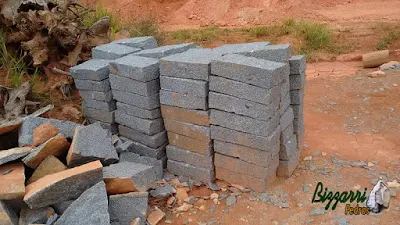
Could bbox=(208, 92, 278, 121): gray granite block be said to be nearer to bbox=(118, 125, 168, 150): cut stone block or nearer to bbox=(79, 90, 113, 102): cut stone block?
bbox=(118, 125, 168, 150): cut stone block

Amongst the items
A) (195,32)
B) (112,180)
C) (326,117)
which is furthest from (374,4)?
(112,180)

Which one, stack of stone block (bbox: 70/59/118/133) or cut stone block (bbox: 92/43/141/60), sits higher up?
cut stone block (bbox: 92/43/141/60)

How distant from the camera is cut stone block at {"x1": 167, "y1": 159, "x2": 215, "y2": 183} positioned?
440cm

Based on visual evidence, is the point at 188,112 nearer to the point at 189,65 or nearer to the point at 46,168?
the point at 189,65

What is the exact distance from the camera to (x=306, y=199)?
4074 millimetres

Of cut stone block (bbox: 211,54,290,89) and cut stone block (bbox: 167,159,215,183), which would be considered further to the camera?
cut stone block (bbox: 167,159,215,183)

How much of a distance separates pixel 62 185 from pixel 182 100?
4.93ft

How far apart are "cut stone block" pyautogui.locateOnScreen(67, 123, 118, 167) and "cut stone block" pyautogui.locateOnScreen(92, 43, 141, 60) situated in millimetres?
1154

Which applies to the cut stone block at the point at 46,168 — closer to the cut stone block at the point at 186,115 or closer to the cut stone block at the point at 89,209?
the cut stone block at the point at 89,209

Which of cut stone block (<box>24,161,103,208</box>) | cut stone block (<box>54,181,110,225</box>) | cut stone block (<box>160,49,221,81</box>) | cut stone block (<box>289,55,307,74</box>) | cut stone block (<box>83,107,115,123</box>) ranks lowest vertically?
cut stone block (<box>54,181,110,225</box>)

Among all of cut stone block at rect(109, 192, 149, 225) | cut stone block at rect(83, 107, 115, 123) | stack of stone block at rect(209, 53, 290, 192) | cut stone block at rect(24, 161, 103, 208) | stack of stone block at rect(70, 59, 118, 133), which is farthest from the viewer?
cut stone block at rect(83, 107, 115, 123)

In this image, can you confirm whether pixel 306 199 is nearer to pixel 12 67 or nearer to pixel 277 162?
pixel 277 162

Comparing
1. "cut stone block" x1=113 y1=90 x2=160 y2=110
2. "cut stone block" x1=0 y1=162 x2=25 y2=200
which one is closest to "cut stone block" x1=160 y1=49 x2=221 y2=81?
"cut stone block" x1=113 y1=90 x2=160 y2=110

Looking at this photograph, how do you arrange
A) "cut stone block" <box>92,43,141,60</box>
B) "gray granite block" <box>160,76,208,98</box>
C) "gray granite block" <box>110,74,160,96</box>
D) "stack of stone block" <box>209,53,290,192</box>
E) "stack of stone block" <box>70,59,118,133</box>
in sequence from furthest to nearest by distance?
"cut stone block" <box>92,43,141,60</box> < "stack of stone block" <box>70,59,118,133</box> < "gray granite block" <box>110,74,160,96</box> < "gray granite block" <box>160,76,208,98</box> < "stack of stone block" <box>209,53,290,192</box>
